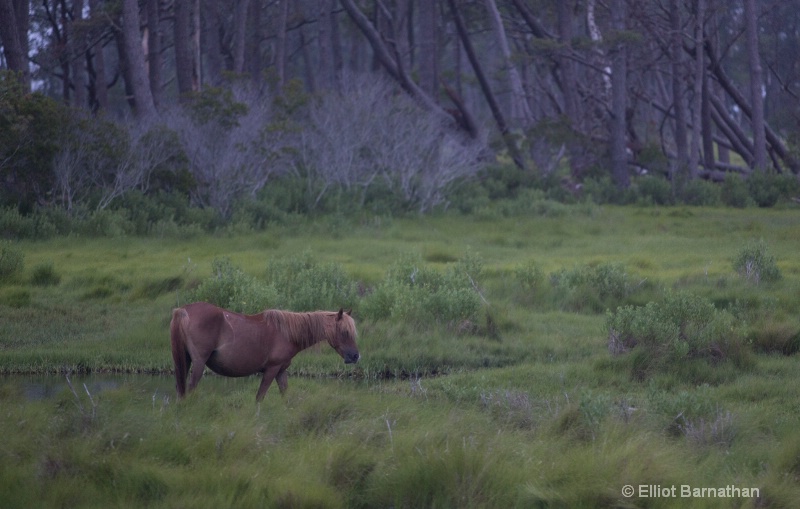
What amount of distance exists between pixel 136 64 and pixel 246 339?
17.6 m

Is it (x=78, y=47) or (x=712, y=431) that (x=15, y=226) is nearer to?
(x=78, y=47)

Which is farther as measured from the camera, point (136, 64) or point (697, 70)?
point (697, 70)

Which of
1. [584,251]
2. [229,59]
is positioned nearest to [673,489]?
[584,251]

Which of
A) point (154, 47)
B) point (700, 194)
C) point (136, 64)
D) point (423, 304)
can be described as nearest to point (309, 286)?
point (423, 304)

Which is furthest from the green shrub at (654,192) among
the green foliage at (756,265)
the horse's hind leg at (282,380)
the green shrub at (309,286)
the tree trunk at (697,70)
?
the horse's hind leg at (282,380)

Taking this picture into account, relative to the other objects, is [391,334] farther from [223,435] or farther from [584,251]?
[584,251]

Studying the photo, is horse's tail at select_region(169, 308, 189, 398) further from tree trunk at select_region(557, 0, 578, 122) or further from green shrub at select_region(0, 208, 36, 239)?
tree trunk at select_region(557, 0, 578, 122)

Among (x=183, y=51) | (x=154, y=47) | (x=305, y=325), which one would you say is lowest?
(x=305, y=325)

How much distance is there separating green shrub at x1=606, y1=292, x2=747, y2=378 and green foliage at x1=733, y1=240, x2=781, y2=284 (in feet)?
11.1

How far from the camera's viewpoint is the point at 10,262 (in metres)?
13.2

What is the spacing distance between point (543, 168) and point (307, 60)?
2024 centimetres

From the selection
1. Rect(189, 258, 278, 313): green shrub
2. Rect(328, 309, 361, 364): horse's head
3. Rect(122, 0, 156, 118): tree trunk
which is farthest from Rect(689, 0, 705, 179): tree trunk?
Rect(328, 309, 361, 364): horse's head

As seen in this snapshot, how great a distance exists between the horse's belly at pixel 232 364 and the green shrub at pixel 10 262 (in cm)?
699

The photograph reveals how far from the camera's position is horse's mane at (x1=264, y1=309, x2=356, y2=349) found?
758cm
